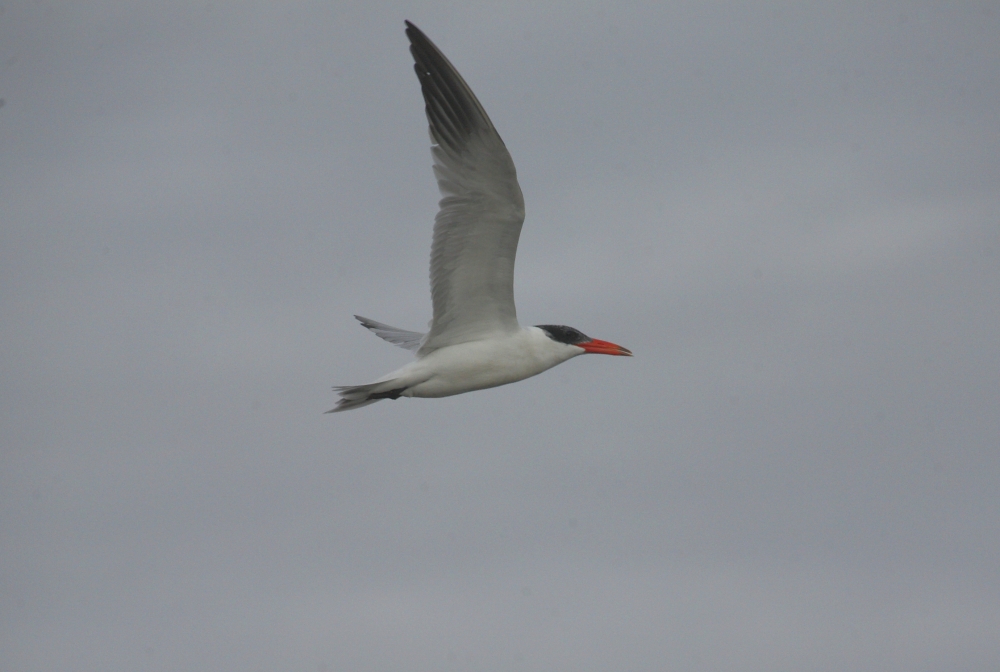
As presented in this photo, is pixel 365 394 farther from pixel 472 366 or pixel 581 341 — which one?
pixel 581 341

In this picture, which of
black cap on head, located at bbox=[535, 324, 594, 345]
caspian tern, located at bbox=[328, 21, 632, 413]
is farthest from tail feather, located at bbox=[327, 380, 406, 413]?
black cap on head, located at bbox=[535, 324, 594, 345]

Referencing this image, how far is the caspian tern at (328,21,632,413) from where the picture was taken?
14133mm

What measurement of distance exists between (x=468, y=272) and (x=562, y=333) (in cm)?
168

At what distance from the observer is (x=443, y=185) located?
47.4 feet

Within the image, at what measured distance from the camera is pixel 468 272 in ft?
50.0

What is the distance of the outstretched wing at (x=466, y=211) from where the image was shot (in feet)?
46.2

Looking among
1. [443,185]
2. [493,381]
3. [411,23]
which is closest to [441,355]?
[493,381]

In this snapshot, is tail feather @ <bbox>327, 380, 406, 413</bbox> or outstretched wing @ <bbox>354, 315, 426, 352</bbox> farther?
outstretched wing @ <bbox>354, 315, 426, 352</bbox>

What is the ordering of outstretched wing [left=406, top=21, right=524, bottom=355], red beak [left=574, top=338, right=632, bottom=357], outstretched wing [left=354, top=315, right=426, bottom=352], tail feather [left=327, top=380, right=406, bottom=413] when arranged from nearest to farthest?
outstretched wing [left=406, top=21, right=524, bottom=355] < tail feather [left=327, top=380, right=406, bottom=413] < red beak [left=574, top=338, right=632, bottom=357] < outstretched wing [left=354, top=315, right=426, bottom=352]

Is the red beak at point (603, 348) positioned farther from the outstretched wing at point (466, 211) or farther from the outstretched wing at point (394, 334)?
the outstretched wing at point (394, 334)

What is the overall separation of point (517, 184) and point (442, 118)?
3.58ft

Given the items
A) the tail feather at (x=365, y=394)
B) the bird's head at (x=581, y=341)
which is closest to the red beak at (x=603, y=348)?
the bird's head at (x=581, y=341)

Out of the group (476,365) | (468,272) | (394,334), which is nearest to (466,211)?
(468,272)

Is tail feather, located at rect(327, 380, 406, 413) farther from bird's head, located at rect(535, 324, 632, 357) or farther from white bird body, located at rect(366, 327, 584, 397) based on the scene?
bird's head, located at rect(535, 324, 632, 357)
